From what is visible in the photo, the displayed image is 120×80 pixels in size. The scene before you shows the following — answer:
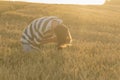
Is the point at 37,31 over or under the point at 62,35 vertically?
over

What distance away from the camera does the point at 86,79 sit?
5.96m

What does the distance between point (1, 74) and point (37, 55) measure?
2757mm

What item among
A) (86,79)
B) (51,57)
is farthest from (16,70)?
(51,57)

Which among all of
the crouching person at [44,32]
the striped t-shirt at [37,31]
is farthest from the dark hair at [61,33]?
the striped t-shirt at [37,31]

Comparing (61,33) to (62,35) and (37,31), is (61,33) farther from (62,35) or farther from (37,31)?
(37,31)

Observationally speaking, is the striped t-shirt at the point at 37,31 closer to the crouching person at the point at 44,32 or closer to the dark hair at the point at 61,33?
the crouching person at the point at 44,32

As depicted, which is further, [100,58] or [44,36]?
[44,36]

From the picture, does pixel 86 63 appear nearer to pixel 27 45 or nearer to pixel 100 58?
pixel 100 58

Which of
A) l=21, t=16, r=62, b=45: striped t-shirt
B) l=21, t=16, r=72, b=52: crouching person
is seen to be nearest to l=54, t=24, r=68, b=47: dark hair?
l=21, t=16, r=72, b=52: crouching person

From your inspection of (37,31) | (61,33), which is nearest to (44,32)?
(37,31)

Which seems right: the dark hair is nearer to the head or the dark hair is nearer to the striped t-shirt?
the head

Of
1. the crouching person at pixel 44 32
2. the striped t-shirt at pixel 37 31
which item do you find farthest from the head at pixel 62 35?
the striped t-shirt at pixel 37 31

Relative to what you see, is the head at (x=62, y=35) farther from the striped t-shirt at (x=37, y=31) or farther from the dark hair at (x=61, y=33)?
the striped t-shirt at (x=37, y=31)

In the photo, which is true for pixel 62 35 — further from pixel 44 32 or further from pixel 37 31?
pixel 37 31
